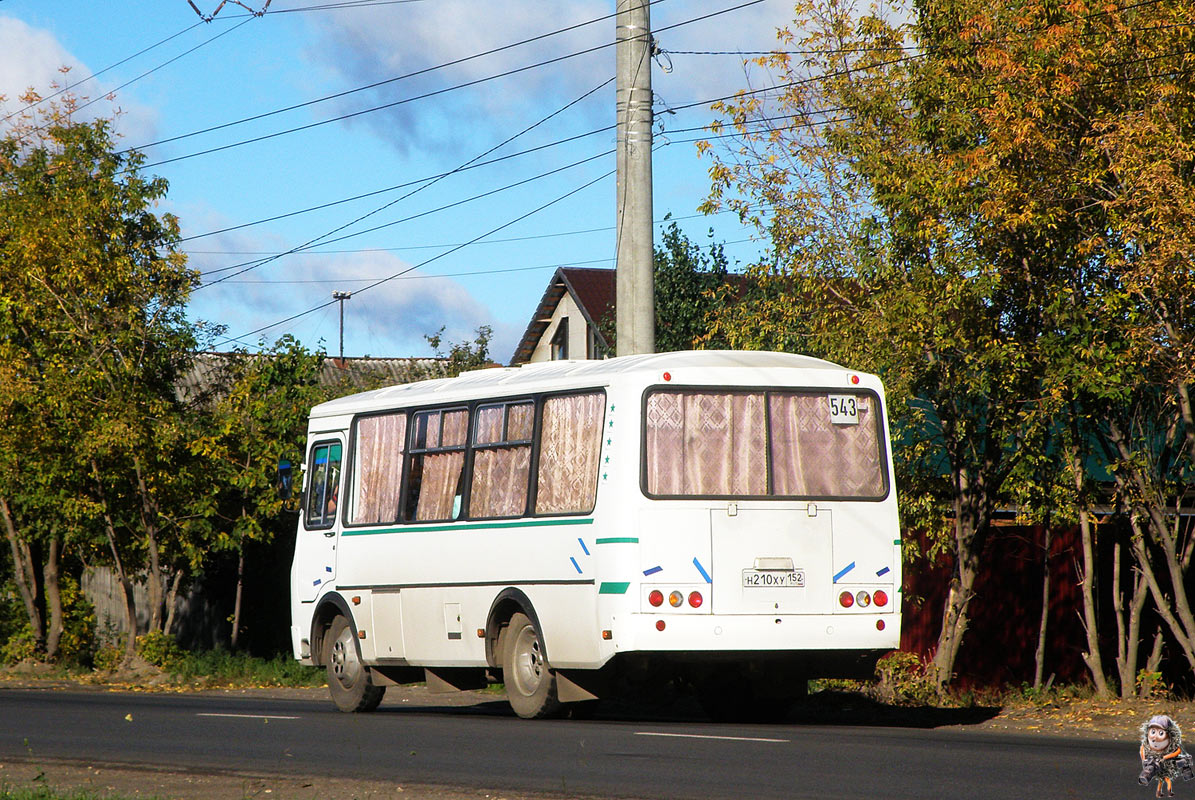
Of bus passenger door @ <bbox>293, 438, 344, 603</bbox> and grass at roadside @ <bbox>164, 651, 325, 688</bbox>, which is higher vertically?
bus passenger door @ <bbox>293, 438, 344, 603</bbox>

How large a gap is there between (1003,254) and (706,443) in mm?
4340

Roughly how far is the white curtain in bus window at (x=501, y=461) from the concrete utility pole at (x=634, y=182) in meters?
2.78

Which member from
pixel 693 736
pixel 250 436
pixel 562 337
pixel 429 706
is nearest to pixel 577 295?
pixel 562 337

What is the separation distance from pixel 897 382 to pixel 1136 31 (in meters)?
4.36

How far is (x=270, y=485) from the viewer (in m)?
27.6

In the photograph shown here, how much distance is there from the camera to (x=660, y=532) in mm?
13898

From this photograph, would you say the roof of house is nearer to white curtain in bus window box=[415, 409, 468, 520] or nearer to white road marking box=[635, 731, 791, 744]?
white curtain in bus window box=[415, 409, 468, 520]

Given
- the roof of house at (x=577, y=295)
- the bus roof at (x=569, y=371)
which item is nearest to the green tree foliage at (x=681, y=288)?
the roof of house at (x=577, y=295)

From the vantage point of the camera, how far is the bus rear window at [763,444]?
1416 cm

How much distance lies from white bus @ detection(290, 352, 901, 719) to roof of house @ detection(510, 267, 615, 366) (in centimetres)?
3023

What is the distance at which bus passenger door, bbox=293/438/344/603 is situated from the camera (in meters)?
18.2

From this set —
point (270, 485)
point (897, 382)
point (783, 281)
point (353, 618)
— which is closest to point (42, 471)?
point (270, 485)

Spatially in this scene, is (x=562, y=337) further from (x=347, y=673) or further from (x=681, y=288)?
(x=347, y=673)

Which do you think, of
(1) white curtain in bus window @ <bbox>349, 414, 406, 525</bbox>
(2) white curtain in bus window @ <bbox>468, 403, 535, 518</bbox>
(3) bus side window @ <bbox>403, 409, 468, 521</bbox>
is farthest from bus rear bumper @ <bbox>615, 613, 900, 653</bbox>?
(1) white curtain in bus window @ <bbox>349, 414, 406, 525</bbox>
